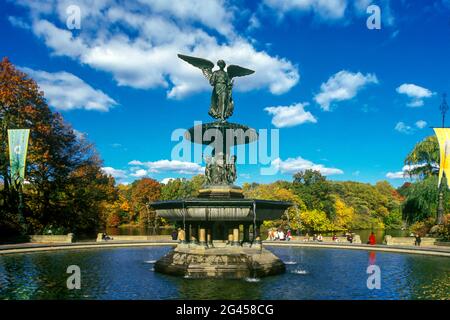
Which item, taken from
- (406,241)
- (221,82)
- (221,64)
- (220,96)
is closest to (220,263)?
(220,96)

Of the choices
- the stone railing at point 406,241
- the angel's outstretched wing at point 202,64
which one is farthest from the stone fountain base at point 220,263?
the stone railing at point 406,241

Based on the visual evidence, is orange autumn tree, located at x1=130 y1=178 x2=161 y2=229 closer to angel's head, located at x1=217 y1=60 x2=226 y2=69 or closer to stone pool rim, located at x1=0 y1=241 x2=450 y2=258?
stone pool rim, located at x1=0 y1=241 x2=450 y2=258

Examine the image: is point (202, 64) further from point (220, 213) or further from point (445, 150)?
point (445, 150)

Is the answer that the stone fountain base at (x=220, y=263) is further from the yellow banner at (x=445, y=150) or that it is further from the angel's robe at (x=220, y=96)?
the yellow banner at (x=445, y=150)

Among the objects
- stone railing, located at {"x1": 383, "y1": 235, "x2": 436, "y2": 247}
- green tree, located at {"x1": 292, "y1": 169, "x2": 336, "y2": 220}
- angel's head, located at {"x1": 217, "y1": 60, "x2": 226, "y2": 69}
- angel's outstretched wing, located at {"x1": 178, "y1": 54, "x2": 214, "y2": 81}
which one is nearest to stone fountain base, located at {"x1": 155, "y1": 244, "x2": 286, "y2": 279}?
angel's outstretched wing, located at {"x1": 178, "y1": 54, "x2": 214, "y2": 81}

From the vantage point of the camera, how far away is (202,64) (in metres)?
17.8

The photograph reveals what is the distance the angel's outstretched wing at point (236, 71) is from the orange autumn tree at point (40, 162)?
2181 cm

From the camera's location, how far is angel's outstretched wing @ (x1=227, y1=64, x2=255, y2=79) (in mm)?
17922

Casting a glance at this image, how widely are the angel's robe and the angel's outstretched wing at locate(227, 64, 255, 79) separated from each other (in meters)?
0.23

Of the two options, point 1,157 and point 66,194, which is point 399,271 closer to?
point 1,157

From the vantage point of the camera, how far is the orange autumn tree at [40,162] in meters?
33.1

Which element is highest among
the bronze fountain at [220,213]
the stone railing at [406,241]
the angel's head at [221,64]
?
the angel's head at [221,64]
